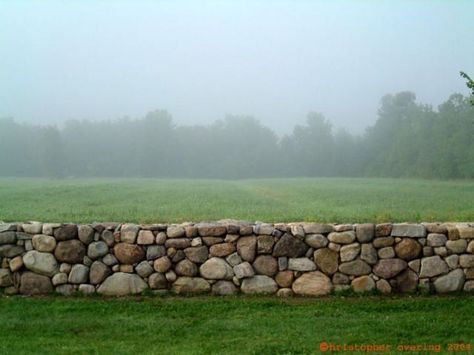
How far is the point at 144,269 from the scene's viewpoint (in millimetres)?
8711

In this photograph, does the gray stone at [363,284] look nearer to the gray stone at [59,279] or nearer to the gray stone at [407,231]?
the gray stone at [407,231]

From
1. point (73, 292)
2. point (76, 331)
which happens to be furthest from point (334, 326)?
point (73, 292)

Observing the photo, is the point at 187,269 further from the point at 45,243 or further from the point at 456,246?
the point at 456,246

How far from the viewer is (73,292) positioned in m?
8.73

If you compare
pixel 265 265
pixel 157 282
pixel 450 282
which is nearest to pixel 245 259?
pixel 265 265

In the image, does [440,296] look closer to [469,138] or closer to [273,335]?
[273,335]

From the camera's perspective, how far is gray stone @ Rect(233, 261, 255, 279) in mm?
8602

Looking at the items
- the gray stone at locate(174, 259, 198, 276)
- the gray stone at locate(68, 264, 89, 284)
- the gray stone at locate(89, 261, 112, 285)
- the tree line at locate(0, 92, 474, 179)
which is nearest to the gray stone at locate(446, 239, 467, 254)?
the gray stone at locate(174, 259, 198, 276)

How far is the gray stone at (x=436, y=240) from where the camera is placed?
8641mm

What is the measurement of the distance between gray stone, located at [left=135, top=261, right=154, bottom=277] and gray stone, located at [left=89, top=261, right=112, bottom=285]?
517 mm

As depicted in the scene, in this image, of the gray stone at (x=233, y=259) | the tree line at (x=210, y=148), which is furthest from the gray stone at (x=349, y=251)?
the tree line at (x=210, y=148)

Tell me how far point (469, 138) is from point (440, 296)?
38.7m

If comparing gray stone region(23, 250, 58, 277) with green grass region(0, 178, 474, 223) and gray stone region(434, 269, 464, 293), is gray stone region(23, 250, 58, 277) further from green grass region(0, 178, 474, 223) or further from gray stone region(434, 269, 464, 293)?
gray stone region(434, 269, 464, 293)

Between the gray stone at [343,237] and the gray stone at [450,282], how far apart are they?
1.55m
